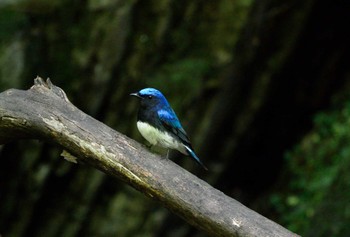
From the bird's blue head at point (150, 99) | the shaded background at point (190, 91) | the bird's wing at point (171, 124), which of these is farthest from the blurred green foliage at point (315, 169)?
the bird's blue head at point (150, 99)

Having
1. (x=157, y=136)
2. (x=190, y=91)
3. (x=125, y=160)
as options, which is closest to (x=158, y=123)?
(x=157, y=136)

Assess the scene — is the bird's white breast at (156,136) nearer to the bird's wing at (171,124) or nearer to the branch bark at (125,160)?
the bird's wing at (171,124)

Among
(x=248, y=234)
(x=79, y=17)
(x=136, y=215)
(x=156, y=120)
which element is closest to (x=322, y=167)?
(x=136, y=215)

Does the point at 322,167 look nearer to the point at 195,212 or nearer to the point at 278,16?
the point at 278,16

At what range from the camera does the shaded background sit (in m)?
8.24

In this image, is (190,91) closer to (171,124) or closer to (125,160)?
(171,124)

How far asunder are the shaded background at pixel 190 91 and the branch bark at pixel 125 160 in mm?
3841

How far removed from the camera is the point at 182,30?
8758 millimetres

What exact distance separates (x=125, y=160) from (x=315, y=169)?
4851 millimetres

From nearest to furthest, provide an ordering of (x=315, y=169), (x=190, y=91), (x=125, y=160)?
(x=125, y=160), (x=315, y=169), (x=190, y=91)

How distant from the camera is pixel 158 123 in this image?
5.02m

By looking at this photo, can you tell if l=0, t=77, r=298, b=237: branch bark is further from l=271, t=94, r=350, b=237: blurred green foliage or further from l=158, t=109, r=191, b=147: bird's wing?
l=271, t=94, r=350, b=237: blurred green foliage

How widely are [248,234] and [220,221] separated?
0.54 ft

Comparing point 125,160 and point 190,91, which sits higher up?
point 190,91
